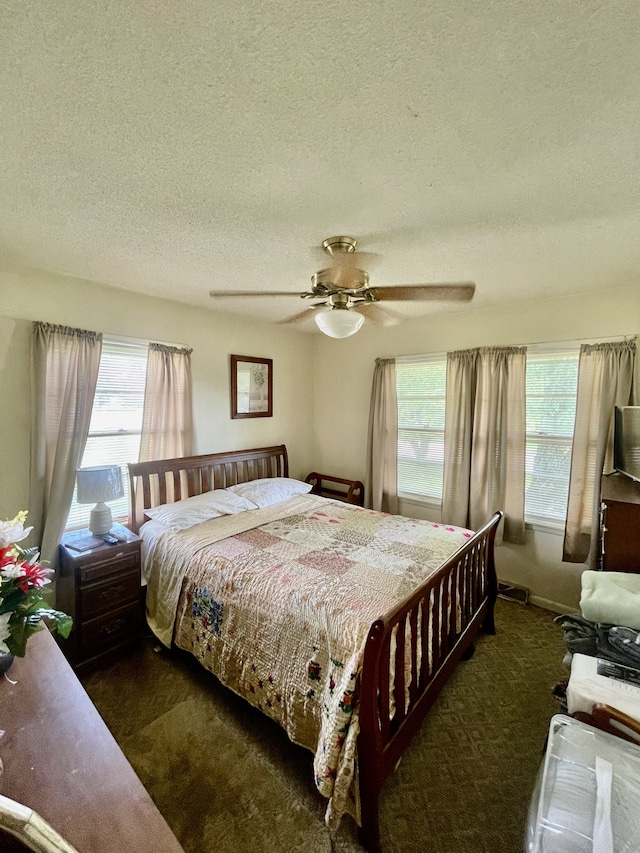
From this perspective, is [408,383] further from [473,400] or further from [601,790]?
[601,790]

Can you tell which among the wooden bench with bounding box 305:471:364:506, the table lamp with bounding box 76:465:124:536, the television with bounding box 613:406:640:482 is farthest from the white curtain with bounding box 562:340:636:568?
the table lamp with bounding box 76:465:124:536

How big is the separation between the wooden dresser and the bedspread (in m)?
0.83

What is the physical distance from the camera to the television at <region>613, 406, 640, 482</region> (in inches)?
85.4

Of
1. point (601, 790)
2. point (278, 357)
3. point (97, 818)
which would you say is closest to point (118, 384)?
point (278, 357)

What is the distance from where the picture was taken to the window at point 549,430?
2828 millimetres

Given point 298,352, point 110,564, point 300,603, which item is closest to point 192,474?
point 110,564

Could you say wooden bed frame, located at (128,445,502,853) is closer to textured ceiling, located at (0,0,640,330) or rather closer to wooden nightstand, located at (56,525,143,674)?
wooden nightstand, located at (56,525,143,674)

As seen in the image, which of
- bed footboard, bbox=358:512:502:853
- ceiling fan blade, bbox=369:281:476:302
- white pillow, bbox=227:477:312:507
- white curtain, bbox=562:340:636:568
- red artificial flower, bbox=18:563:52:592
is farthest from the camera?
white pillow, bbox=227:477:312:507

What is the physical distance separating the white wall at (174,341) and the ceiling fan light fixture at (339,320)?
1715 millimetres

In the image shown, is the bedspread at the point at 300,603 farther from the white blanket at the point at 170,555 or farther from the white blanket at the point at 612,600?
the white blanket at the point at 612,600

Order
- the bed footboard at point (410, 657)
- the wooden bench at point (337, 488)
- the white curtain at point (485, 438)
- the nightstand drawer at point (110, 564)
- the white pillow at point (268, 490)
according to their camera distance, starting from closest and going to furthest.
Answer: the bed footboard at point (410, 657)
the nightstand drawer at point (110, 564)
the white curtain at point (485, 438)
the white pillow at point (268, 490)
the wooden bench at point (337, 488)

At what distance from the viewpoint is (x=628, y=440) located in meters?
2.23

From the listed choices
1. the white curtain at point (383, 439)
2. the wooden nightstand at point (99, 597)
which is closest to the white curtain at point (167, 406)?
the wooden nightstand at point (99, 597)

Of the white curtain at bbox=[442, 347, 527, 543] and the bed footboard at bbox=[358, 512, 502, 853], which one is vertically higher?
the white curtain at bbox=[442, 347, 527, 543]
